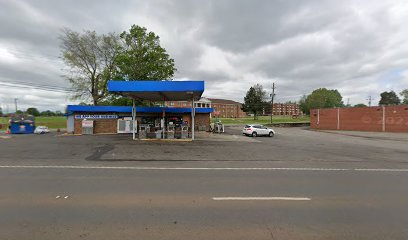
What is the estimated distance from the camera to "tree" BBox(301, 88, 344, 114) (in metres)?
101

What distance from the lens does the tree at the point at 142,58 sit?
110ft

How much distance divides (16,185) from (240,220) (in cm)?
581

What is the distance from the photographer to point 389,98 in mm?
109125

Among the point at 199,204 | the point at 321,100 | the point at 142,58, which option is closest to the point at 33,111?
the point at 142,58

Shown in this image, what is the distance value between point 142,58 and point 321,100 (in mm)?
89951

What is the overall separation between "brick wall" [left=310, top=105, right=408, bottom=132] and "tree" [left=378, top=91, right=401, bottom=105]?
8550 cm

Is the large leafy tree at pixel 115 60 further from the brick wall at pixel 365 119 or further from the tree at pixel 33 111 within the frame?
the tree at pixel 33 111

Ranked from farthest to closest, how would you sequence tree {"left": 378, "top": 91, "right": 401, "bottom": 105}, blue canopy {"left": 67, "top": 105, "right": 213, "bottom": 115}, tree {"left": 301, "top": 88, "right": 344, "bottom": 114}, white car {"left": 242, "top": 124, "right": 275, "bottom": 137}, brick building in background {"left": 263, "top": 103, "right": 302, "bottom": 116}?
1. brick building in background {"left": 263, "top": 103, "right": 302, "bottom": 116}
2. tree {"left": 378, "top": 91, "right": 401, "bottom": 105}
3. tree {"left": 301, "top": 88, "right": 344, "bottom": 114}
4. white car {"left": 242, "top": 124, "right": 275, "bottom": 137}
5. blue canopy {"left": 67, "top": 105, "right": 213, "bottom": 115}

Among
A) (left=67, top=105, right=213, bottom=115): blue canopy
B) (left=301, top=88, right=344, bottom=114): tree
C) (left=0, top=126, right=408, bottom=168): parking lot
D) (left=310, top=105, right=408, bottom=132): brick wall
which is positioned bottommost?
(left=0, top=126, right=408, bottom=168): parking lot

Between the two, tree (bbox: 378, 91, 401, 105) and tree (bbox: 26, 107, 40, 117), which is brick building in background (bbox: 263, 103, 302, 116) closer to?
tree (bbox: 378, 91, 401, 105)

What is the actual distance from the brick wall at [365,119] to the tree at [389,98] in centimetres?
8550

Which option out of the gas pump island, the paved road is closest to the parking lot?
the paved road

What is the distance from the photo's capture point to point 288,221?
4.09 meters

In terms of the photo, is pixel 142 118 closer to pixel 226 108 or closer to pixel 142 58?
pixel 142 58
